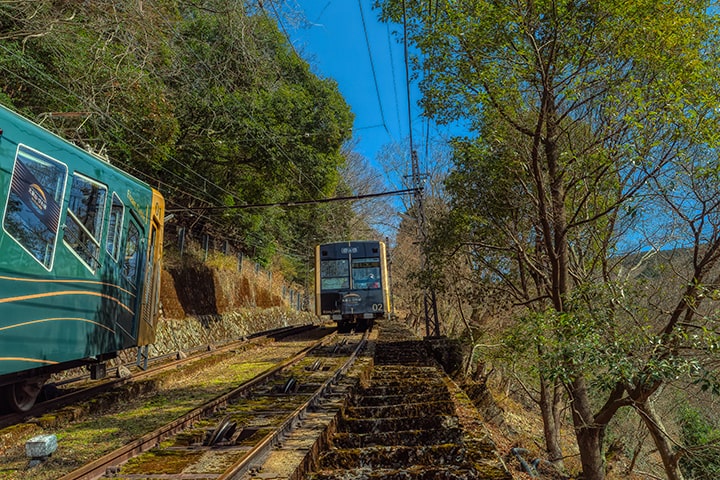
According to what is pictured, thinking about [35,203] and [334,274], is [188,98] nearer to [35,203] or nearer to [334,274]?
[334,274]

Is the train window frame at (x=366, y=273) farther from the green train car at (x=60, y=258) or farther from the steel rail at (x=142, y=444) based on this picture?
the steel rail at (x=142, y=444)

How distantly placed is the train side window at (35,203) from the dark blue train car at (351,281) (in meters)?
10.7

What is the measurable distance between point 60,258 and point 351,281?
1080 centimetres

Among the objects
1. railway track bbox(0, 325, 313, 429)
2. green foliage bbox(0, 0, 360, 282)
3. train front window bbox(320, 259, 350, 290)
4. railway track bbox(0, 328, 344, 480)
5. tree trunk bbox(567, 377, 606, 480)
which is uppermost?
green foliage bbox(0, 0, 360, 282)

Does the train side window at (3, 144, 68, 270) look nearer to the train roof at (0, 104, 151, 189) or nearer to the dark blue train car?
the train roof at (0, 104, 151, 189)

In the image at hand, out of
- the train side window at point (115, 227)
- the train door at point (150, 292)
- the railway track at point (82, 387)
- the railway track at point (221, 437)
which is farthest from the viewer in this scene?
the train door at point (150, 292)

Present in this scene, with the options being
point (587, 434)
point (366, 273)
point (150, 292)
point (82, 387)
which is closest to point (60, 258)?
point (150, 292)

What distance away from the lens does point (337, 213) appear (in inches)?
1272

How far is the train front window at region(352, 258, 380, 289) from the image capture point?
14984mm

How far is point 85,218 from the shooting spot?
17.0 feet

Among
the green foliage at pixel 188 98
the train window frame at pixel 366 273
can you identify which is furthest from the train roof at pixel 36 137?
the train window frame at pixel 366 273

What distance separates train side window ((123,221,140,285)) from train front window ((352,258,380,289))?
8.96m

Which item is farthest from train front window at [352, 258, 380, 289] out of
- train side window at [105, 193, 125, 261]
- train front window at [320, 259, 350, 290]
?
train side window at [105, 193, 125, 261]

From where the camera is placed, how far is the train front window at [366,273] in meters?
15.0
